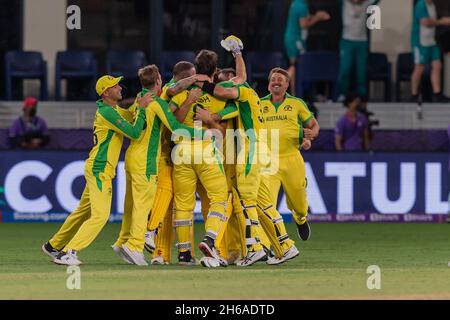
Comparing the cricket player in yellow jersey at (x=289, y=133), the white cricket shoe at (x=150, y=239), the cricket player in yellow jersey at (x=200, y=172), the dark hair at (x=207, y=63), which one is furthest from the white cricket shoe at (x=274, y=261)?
the dark hair at (x=207, y=63)

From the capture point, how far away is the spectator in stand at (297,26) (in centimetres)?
2480

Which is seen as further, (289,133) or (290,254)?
(289,133)

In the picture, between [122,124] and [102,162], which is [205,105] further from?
[102,162]

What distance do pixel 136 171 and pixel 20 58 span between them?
11114 mm

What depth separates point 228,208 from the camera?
1456 centimetres

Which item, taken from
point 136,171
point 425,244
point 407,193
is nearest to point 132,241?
point 136,171

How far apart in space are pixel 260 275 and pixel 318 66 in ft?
39.5

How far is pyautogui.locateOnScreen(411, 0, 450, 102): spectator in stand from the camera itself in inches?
969

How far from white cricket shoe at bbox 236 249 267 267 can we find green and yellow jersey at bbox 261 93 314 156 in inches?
87.2

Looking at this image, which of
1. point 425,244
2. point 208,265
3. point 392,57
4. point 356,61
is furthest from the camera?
point 392,57

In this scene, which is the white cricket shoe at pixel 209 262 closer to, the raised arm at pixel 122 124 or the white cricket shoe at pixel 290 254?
the white cricket shoe at pixel 290 254

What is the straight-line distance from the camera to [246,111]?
14.4 meters

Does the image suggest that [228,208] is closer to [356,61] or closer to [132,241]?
[132,241]

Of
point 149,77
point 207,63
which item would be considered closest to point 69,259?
point 149,77
